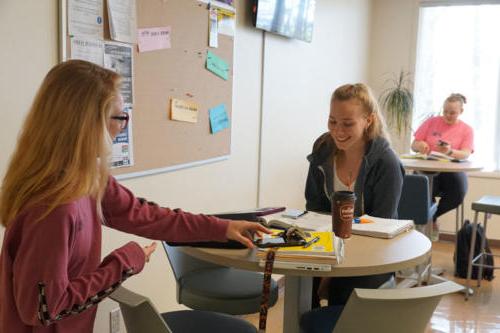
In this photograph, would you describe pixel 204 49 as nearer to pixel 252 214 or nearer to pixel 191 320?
pixel 252 214

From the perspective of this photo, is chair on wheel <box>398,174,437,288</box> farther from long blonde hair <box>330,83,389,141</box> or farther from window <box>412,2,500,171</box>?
window <box>412,2,500,171</box>

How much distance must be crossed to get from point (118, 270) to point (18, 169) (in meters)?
0.32

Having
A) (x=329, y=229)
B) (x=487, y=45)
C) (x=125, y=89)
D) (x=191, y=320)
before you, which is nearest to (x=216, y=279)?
(x=191, y=320)

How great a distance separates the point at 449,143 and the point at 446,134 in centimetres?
14

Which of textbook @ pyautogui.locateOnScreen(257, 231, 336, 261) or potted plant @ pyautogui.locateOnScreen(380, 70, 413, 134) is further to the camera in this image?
potted plant @ pyautogui.locateOnScreen(380, 70, 413, 134)

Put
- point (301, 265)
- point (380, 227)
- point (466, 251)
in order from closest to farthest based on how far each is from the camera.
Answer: point (301, 265)
point (380, 227)
point (466, 251)

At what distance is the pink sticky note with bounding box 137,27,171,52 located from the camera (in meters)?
2.24

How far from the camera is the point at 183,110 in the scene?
2.55 m

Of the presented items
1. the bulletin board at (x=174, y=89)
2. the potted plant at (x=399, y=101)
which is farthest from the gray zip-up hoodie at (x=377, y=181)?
the potted plant at (x=399, y=101)

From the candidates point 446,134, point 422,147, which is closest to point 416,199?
point 422,147

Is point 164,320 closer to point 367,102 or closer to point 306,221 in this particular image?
point 306,221

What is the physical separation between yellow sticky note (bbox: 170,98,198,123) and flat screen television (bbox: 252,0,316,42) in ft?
2.48

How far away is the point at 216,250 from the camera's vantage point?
155cm

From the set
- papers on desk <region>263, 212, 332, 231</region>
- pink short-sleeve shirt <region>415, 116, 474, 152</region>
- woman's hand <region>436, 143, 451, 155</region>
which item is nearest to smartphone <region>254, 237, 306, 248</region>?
papers on desk <region>263, 212, 332, 231</region>
